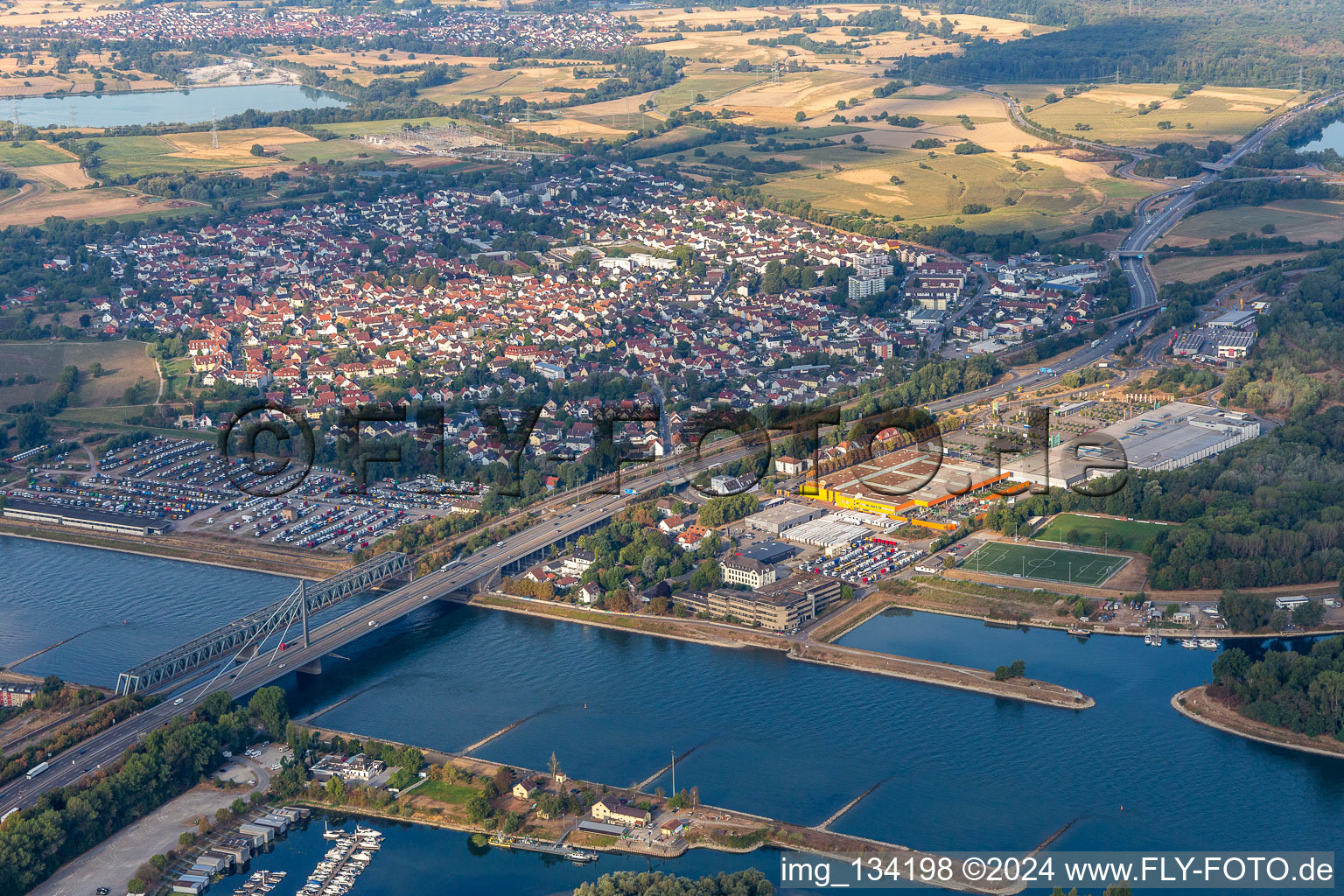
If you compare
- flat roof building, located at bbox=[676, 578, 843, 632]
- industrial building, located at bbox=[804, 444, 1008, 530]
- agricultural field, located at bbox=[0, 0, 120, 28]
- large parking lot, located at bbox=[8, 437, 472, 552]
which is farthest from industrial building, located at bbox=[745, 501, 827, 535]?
agricultural field, located at bbox=[0, 0, 120, 28]

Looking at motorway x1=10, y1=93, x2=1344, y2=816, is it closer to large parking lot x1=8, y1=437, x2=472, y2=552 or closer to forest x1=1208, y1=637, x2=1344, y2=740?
large parking lot x1=8, y1=437, x2=472, y2=552

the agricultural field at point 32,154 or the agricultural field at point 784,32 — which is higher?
the agricultural field at point 784,32

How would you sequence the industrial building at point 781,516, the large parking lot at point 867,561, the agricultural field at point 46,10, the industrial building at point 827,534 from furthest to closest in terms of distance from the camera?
the agricultural field at point 46,10 < the industrial building at point 781,516 < the industrial building at point 827,534 < the large parking lot at point 867,561

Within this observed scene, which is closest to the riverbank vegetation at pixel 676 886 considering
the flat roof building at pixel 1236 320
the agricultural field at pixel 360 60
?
the flat roof building at pixel 1236 320

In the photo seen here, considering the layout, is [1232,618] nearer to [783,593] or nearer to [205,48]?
[783,593]

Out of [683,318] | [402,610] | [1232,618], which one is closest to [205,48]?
[683,318]

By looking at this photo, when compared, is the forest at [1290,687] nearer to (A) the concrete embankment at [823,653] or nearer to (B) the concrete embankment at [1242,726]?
(B) the concrete embankment at [1242,726]
